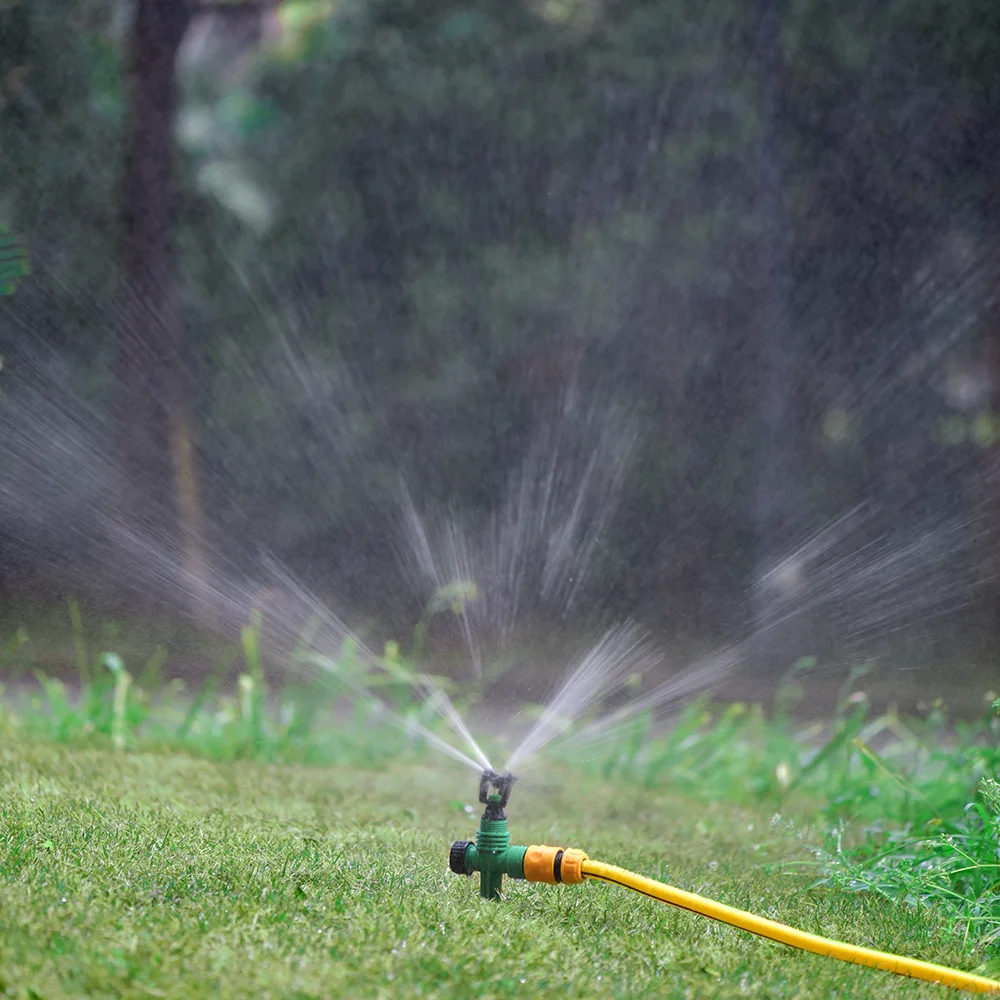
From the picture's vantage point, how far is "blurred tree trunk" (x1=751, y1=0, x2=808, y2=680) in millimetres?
6324

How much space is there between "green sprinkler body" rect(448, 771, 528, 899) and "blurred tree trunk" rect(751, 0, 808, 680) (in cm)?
457

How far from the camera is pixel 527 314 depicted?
702cm

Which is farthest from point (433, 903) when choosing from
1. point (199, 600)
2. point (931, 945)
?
point (199, 600)

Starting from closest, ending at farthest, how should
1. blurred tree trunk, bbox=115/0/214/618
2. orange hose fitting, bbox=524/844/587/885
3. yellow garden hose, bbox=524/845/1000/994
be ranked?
yellow garden hose, bbox=524/845/1000/994 → orange hose fitting, bbox=524/844/587/885 → blurred tree trunk, bbox=115/0/214/618

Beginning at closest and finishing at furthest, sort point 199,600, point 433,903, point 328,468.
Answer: point 433,903
point 199,600
point 328,468

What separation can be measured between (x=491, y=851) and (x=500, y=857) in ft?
0.06

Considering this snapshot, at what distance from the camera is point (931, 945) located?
1918 mm

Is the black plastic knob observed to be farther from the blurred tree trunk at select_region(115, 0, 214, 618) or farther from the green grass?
the blurred tree trunk at select_region(115, 0, 214, 618)

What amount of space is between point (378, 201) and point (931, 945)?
609 cm

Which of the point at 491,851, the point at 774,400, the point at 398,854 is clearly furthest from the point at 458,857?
the point at 774,400

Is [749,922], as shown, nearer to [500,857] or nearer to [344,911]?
[500,857]

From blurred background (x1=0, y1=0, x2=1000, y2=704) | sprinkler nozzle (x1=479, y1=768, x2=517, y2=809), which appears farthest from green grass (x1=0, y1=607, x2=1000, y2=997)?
blurred background (x1=0, y1=0, x2=1000, y2=704)

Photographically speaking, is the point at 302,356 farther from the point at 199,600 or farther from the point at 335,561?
the point at 199,600

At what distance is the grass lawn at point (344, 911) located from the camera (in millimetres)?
1431
